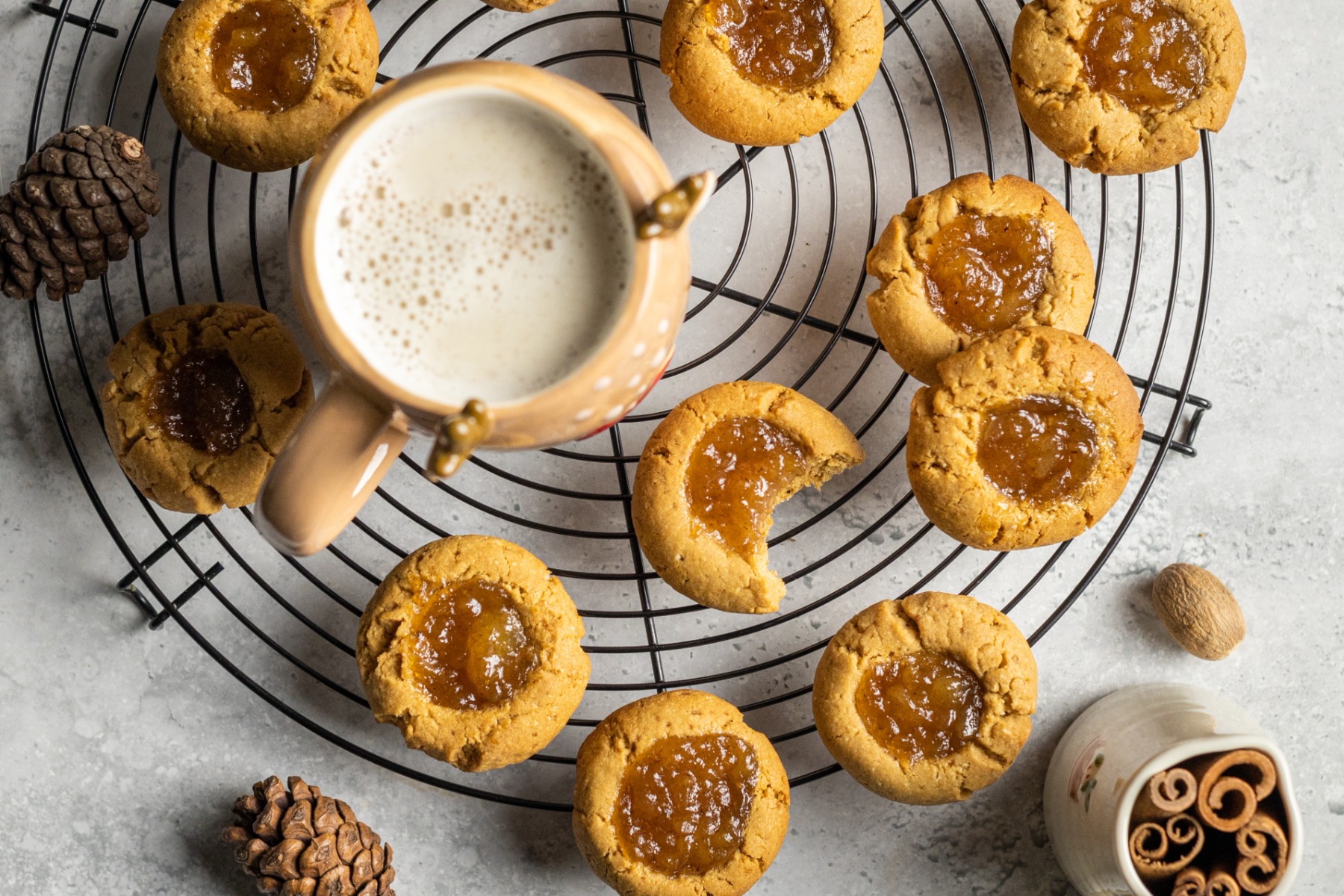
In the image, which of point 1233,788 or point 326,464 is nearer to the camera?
point 326,464

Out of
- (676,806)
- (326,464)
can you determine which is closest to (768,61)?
(326,464)

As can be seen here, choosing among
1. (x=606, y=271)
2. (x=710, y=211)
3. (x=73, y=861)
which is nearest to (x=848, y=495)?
(x=710, y=211)

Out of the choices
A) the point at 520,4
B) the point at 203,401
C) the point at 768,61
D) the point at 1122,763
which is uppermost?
the point at 768,61

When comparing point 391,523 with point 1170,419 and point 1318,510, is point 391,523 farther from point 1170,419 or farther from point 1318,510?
point 1318,510

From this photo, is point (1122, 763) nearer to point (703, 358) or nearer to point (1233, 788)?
point (1233, 788)

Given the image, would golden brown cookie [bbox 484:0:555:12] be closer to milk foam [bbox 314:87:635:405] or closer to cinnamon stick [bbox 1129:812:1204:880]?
milk foam [bbox 314:87:635:405]
